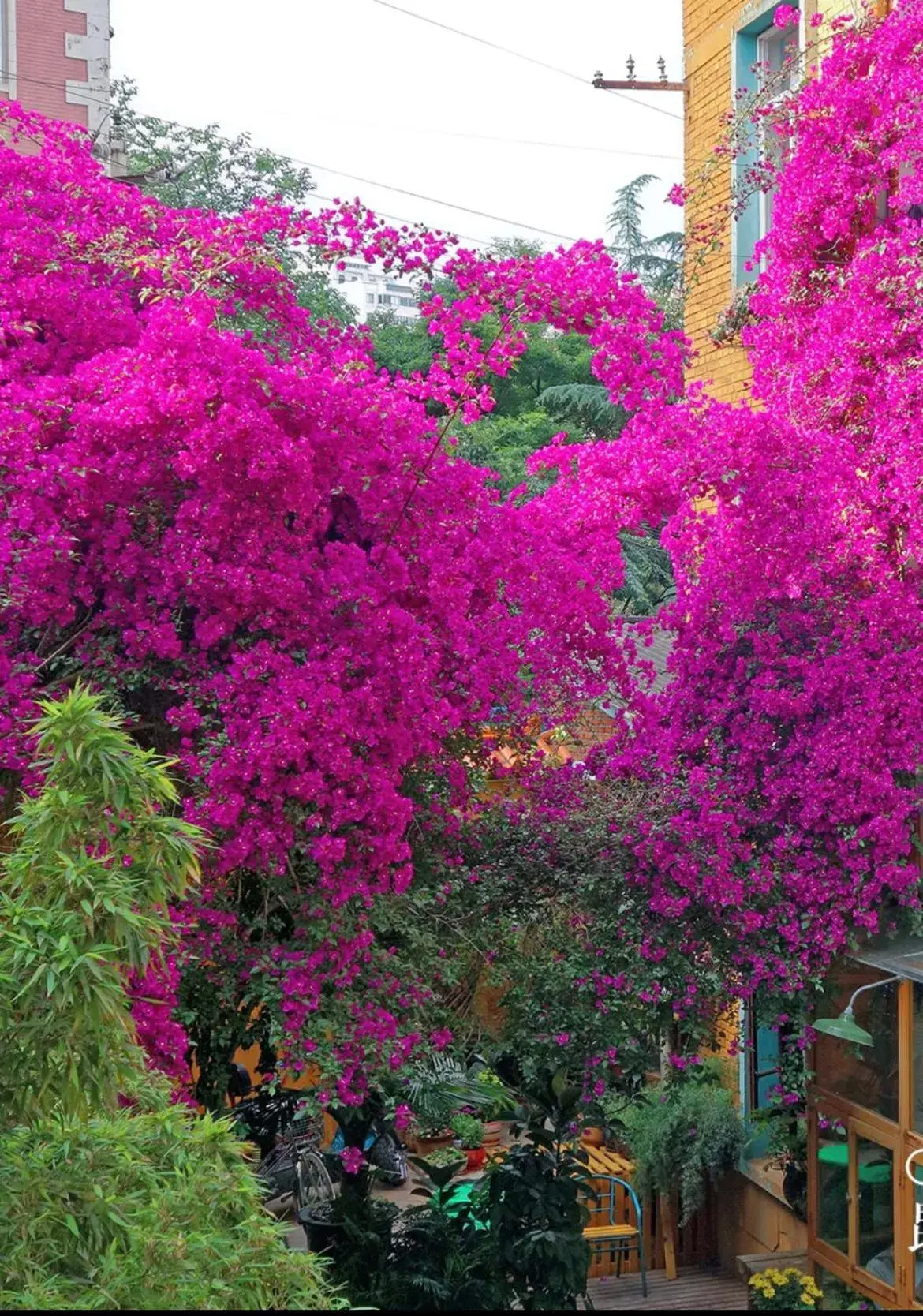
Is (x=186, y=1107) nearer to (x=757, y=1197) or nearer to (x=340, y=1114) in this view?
(x=340, y=1114)

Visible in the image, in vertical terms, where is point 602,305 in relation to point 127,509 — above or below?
above

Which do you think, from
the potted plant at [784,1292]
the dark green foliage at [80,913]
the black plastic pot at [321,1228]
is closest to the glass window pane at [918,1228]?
the potted plant at [784,1292]

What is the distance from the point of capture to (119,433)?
5.36 meters

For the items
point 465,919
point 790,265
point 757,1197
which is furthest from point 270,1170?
point 790,265

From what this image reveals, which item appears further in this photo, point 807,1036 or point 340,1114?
point 340,1114

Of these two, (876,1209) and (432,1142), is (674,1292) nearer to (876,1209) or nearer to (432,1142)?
(876,1209)

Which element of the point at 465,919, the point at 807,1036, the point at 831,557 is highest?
the point at 831,557

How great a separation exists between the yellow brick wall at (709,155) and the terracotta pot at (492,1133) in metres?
7.35

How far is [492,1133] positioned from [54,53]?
10295 millimetres

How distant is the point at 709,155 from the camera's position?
9.37 metres

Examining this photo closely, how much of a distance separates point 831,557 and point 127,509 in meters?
3.34

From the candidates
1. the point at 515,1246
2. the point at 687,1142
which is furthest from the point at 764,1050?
the point at 515,1246

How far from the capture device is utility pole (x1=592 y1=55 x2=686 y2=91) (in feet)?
35.0

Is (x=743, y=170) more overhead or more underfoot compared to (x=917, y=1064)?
more overhead
